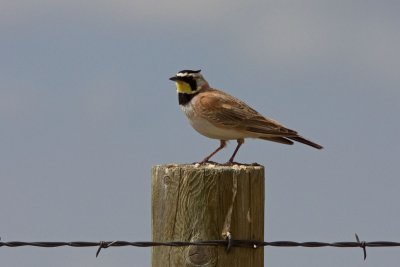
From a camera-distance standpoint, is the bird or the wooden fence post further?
the bird

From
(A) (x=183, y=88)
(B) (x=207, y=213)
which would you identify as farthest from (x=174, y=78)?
(B) (x=207, y=213)

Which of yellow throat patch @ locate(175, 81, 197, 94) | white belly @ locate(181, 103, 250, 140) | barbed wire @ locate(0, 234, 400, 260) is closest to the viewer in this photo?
barbed wire @ locate(0, 234, 400, 260)

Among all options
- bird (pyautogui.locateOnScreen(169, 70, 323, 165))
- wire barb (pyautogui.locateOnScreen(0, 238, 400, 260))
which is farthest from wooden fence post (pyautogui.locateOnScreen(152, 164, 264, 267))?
bird (pyautogui.locateOnScreen(169, 70, 323, 165))

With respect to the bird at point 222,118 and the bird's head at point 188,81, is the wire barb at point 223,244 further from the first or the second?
the bird's head at point 188,81

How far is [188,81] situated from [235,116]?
3.19ft

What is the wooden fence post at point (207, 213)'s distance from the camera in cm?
646

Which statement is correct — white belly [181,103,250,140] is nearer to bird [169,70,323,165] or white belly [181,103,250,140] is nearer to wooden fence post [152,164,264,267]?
bird [169,70,323,165]

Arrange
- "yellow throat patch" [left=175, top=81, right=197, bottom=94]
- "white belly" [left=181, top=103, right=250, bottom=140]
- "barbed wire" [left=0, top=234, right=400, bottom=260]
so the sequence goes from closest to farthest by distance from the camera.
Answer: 1. "barbed wire" [left=0, top=234, right=400, bottom=260]
2. "white belly" [left=181, top=103, right=250, bottom=140]
3. "yellow throat patch" [left=175, top=81, right=197, bottom=94]

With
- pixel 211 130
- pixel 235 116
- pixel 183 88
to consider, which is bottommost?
pixel 211 130

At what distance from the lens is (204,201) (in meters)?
6.46

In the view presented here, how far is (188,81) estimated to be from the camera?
12.8 metres

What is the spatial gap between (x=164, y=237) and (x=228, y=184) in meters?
0.64

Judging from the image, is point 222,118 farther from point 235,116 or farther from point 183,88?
point 183,88

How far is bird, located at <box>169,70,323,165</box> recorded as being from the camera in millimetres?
11922
